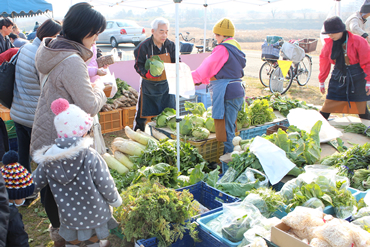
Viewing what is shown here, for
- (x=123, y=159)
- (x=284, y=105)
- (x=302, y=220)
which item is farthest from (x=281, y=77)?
(x=302, y=220)

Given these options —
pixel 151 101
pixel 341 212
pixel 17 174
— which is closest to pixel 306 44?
pixel 151 101

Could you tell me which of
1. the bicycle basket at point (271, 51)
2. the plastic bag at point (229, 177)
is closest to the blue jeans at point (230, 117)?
the plastic bag at point (229, 177)

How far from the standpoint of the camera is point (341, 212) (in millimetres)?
2254

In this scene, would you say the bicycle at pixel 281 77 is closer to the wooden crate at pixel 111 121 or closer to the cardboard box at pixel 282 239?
the wooden crate at pixel 111 121

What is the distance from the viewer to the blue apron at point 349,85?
14.4 feet

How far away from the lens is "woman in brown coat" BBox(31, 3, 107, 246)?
2.09 meters

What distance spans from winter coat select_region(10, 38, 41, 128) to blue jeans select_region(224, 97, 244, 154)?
7.51ft

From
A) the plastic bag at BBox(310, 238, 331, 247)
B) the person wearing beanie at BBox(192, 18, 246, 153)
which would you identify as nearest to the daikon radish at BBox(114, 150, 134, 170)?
the person wearing beanie at BBox(192, 18, 246, 153)

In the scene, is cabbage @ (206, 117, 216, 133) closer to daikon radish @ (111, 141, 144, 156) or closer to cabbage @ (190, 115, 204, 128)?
cabbage @ (190, 115, 204, 128)

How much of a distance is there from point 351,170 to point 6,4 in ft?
32.4

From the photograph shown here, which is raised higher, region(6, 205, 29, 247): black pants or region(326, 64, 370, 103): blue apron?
region(326, 64, 370, 103): blue apron

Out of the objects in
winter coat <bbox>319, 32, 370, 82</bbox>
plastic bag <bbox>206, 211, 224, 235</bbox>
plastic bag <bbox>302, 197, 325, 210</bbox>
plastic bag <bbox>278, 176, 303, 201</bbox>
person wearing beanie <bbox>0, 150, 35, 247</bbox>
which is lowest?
plastic bag <bbox>206, 211, 224, 235</bbox>

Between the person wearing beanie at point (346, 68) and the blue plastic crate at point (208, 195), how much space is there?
116 inches

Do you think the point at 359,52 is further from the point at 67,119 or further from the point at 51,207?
the point at 51,207
